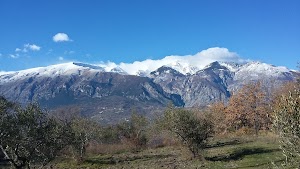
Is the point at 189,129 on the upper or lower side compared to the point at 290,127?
lower

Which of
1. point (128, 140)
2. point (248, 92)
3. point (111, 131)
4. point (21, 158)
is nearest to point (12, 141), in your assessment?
point (21, 158)

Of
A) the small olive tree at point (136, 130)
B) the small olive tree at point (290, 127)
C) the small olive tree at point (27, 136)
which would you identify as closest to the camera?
the small olive tree at point (290, 127)

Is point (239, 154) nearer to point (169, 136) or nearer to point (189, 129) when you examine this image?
point (189, 129)

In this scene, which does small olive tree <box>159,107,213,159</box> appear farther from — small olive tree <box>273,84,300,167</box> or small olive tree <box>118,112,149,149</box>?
small olive tree <box>118,112,149,149</box>

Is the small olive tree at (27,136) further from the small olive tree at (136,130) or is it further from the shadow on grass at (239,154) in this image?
the small olive tree at (136,130)

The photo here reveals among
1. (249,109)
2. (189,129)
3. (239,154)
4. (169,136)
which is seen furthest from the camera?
(249,109)

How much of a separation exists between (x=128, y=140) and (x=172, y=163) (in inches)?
1532

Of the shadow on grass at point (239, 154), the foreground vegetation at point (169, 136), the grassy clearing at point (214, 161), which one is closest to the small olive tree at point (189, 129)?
the foreground vegetation at point (169, 136)

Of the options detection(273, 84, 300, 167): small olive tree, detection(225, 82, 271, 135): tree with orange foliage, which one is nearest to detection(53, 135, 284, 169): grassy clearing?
detection(273, 84, 300, 167): small olive tree

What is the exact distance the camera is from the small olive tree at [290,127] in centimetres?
2384

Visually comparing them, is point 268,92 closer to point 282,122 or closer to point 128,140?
point 128,140

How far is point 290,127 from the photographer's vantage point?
23875mm

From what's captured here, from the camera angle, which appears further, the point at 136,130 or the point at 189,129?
the point at 136,130

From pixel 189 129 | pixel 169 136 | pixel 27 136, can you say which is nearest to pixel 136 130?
pixel 169 136
